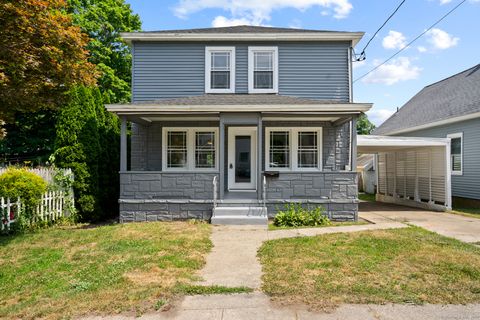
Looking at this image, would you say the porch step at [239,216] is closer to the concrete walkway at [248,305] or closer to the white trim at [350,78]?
the concrete walkway at [248,305]

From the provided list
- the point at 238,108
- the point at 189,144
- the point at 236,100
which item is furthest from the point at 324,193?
the point at 189,144

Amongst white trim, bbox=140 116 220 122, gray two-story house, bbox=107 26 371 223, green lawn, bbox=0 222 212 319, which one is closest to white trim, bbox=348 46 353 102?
gray two-story house, bbox=107 26 371 223

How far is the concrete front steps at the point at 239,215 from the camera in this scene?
8.47 metres

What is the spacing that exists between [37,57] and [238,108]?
5015 mm

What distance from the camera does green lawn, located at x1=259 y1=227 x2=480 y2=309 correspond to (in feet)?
12.7

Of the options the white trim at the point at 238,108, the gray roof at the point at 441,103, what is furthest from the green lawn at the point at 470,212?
the white trim at the point at 238,108

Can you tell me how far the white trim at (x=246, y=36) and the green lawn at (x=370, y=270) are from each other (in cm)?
680

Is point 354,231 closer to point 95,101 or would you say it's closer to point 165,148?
point 165,148

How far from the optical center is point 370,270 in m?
4.72

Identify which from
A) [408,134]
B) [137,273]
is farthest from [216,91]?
[408,134]

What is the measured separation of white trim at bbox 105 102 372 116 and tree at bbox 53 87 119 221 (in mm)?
1564

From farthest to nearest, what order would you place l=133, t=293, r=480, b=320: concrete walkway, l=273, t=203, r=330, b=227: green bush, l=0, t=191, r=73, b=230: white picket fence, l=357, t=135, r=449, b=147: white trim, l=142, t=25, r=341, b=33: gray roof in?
l=357, t=135, r=449, b=147: white trim
l=142, t=25, r=341, b=33: gray roof
l=273, t=203, r=330, b=227: green bush
l=0, t=191, r=73, b=230: white picket fence
l=133, t=293, r=480, b=320: concrete walkway

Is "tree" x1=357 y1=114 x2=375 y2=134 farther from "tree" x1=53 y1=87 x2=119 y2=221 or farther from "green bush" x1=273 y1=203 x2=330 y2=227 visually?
"tree" x1=53 y1=87 x2=119 y2=221

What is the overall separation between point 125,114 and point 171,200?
268cm
